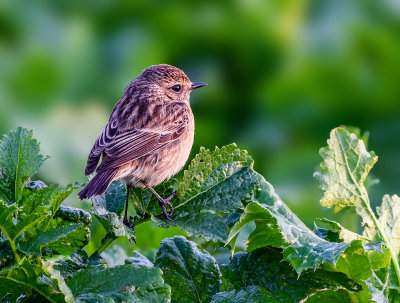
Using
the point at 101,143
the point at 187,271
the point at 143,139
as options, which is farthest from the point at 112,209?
the point at 143,139

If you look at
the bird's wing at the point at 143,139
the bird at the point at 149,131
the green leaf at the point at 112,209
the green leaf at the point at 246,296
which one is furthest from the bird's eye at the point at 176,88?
the green leaf at the point at 246,296

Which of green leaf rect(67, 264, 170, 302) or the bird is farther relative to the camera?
the bird

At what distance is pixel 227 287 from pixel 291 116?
2299 mm

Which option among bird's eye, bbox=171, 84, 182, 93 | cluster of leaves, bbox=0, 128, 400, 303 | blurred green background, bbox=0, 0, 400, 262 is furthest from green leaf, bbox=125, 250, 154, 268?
bird's eye, bbox=171, 84, 182, 93

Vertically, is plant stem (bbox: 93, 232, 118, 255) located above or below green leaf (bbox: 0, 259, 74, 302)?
above

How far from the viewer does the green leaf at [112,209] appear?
134cm

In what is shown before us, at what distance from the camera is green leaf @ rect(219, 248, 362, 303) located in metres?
1.35

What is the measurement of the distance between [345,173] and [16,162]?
0.74m

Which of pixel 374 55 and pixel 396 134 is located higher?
pixel 374 55

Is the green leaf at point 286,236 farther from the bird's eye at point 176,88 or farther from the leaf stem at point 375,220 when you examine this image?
the bird's eye at point 176,88

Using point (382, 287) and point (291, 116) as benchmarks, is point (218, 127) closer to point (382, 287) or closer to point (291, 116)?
point (291, 116)

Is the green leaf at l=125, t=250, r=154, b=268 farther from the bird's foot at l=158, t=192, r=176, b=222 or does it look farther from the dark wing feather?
the dark wing feather

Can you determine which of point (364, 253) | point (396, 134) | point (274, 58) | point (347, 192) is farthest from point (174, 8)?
point (364, 253)

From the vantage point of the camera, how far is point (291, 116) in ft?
11.9
